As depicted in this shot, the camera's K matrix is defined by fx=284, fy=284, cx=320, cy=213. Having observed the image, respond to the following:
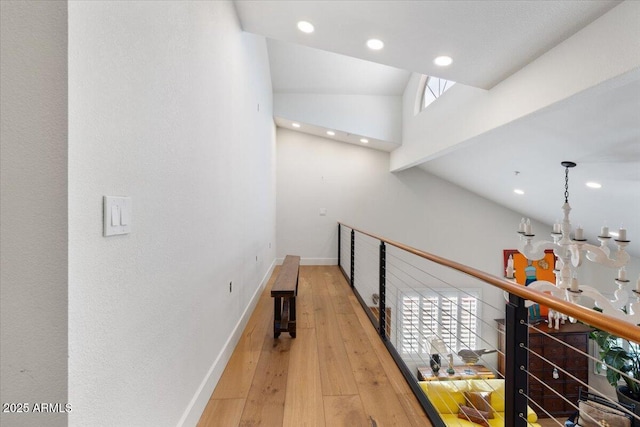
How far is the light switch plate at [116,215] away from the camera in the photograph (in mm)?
820

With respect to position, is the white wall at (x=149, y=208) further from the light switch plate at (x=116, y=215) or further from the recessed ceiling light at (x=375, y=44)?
the recessed ceiling light at (x=375, y=44)

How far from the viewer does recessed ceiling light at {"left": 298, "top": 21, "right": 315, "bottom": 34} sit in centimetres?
248

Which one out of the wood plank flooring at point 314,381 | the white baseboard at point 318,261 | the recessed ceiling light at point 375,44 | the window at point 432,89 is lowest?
the wood plank flooring at point 314,381

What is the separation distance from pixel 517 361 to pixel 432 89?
14.2 ft

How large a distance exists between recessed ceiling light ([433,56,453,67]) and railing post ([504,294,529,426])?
2.23 meters

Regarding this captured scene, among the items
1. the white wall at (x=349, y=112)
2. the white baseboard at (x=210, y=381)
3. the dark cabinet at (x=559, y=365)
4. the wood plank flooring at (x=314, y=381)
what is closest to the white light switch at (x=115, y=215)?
the white baseboard at (x=210, y=381)

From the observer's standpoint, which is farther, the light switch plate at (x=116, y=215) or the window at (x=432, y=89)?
the window at (x=432, y=89)

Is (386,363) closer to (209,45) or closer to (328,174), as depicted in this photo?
(209,45)

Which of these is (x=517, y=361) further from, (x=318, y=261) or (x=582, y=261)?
(x=318, y=261)

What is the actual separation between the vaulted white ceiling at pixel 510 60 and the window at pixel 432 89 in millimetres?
956

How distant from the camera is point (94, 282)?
772 mm

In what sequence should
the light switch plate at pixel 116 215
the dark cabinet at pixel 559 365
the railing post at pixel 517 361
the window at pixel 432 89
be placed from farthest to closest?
the dark cabinet at pixel 559 365
the window at pixel 432 89
the railing post at pixel 517 361
the light switch plate at pixel 116 215
